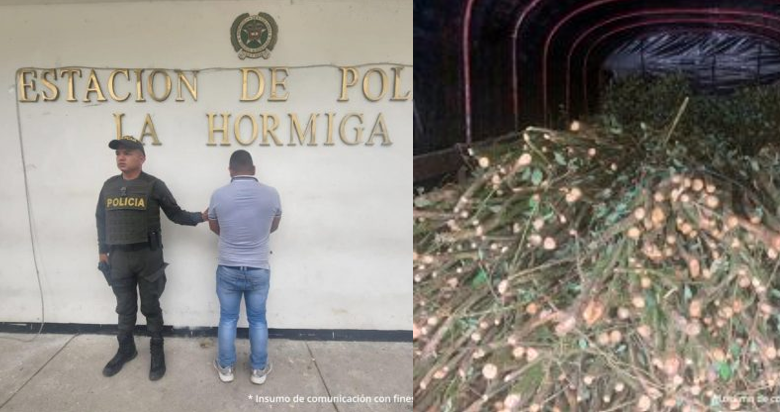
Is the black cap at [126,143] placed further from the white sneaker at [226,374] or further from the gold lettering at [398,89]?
the gold lettering at [398,89]

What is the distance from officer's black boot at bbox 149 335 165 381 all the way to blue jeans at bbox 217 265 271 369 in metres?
0.29

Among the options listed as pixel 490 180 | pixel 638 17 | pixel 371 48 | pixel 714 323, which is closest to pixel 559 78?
pixel 638 17

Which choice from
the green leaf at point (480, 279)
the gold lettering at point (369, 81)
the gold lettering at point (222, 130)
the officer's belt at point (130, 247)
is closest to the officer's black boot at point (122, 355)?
the officer's belt at point (130, 247)

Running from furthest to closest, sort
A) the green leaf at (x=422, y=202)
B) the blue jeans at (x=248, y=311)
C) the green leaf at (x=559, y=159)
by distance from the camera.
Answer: the blue jeans at (x=248, y=311)
the green leaf at (x=422, y=202)
the green leaf at (x=559, y=159)

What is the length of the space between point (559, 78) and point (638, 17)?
2.99ft

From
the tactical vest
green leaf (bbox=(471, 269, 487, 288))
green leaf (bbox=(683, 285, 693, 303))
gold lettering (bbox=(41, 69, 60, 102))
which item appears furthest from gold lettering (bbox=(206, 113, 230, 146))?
green leaf (bbox=(683, 285, 693, 303))

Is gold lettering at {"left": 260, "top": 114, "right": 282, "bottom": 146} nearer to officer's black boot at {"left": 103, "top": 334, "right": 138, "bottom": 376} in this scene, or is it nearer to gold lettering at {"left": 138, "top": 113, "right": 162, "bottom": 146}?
gold lettering at {"left": 138, "top": 113, "right": 162, "bottom": 146}

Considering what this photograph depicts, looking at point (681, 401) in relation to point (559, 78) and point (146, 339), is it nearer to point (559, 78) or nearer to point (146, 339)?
point (559, 78)

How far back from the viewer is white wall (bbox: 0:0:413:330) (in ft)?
8.45

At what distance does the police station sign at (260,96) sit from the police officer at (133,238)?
0.22 m

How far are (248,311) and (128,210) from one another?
70cm

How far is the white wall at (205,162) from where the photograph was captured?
2.58 metres

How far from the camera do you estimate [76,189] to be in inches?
107

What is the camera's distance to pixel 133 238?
2.51m
